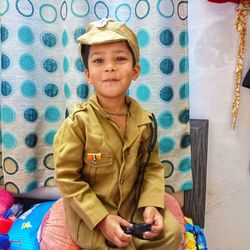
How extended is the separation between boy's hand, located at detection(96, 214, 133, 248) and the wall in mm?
740

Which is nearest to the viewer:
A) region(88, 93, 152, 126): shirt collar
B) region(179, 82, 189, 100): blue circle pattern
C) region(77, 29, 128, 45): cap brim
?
region(77, 29, 128, 45): cap brim

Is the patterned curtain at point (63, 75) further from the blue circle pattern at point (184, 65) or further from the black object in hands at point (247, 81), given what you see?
the black object in hands at point (247, 81)

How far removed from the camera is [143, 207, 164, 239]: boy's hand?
913mm

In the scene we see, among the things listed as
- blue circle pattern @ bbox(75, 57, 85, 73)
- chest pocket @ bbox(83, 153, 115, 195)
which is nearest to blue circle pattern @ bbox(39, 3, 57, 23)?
blue circle pattern @ bbox(75, 57, 85, 73)

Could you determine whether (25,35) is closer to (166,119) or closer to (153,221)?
(166,119)

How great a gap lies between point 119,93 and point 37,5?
66 cm

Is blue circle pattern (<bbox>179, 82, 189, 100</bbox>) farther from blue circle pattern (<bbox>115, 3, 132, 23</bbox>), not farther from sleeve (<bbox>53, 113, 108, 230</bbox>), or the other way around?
sleeve (<bbox>53, 113, 108, 230</bbox>)

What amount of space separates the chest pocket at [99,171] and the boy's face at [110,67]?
20 centimetres

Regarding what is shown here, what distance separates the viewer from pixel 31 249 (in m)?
1.11

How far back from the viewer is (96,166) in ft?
3.14

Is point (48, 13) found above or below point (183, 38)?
above

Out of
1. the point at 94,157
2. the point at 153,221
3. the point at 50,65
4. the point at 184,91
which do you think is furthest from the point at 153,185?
the point at 50,65

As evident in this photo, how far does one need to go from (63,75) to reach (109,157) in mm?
577

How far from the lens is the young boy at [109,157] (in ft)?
2.93
